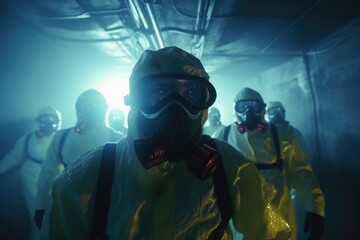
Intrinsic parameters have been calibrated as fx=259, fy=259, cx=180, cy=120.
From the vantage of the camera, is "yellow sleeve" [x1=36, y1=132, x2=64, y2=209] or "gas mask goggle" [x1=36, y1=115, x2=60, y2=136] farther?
"gas mask goggle" [x1=36, y1=115, x2=60, y2=136]

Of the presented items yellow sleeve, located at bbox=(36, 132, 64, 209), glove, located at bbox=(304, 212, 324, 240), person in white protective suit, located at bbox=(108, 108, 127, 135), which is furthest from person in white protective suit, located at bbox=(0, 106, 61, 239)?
glove, located at bbox=(304, 212, 324, 240)

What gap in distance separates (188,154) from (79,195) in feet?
1.75

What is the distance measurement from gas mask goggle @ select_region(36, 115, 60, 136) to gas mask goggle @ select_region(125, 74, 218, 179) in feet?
11.7

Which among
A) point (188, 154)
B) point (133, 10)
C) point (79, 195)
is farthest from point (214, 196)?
point (133, 10)

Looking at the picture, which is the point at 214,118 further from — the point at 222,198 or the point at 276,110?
the point at 222,198

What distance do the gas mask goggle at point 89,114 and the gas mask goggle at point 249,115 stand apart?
176cm

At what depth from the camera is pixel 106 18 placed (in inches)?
149

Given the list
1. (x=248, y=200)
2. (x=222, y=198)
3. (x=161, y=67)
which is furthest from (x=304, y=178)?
(x=161, y=67)

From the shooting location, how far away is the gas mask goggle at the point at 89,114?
10.6 ft

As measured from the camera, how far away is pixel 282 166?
295 cm

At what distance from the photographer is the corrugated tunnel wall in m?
3.76

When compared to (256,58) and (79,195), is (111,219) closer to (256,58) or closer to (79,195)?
(79,195)

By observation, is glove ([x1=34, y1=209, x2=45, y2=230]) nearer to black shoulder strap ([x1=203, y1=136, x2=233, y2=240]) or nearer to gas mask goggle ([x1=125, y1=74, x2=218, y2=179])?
gas mask goggle ([x1=125, y1=74, x2=218, y2=179])

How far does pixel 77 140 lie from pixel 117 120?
3.04 meters
